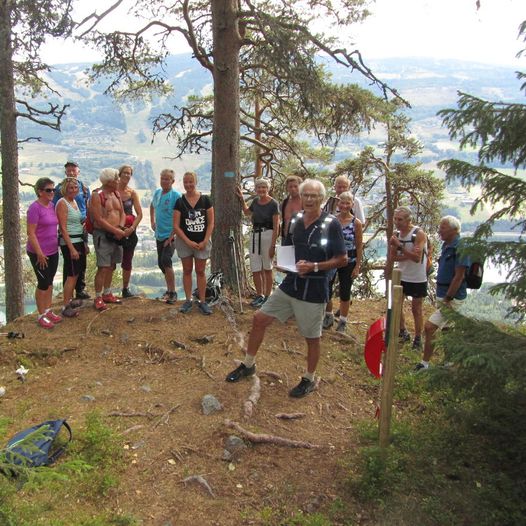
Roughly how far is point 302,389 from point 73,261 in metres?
3.75

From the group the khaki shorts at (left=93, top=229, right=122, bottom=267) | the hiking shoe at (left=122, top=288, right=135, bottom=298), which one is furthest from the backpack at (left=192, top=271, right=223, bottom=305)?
the khaki shorts at (left=93, top=229, right=122, bottom=267)

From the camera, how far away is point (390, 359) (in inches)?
148

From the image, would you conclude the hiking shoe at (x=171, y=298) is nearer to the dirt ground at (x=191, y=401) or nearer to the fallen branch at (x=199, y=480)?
the dirt ground at (x=191, y=401)

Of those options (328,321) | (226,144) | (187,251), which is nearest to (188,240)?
(187,251)

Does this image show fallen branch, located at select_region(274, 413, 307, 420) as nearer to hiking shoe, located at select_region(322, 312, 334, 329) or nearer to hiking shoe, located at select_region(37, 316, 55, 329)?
hiking shoe, located at select_region(322, 312, 334, 329)

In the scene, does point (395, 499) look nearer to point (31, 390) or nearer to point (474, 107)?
point (474, 107)

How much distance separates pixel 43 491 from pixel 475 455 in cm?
345

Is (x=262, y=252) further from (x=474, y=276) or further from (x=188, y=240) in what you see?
(x=474, y=276)

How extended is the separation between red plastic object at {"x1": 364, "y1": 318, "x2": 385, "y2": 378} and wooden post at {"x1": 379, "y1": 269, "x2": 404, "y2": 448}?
0.46 meters

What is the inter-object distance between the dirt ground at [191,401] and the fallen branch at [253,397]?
57 mm

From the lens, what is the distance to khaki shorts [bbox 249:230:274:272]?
22.7 feet

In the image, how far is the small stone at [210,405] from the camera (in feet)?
15.0

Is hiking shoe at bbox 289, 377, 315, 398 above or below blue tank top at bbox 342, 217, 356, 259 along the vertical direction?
below

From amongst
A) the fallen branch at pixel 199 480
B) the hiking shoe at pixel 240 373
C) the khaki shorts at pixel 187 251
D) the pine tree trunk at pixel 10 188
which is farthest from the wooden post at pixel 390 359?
the pine tree trunk at pixel 10 188
